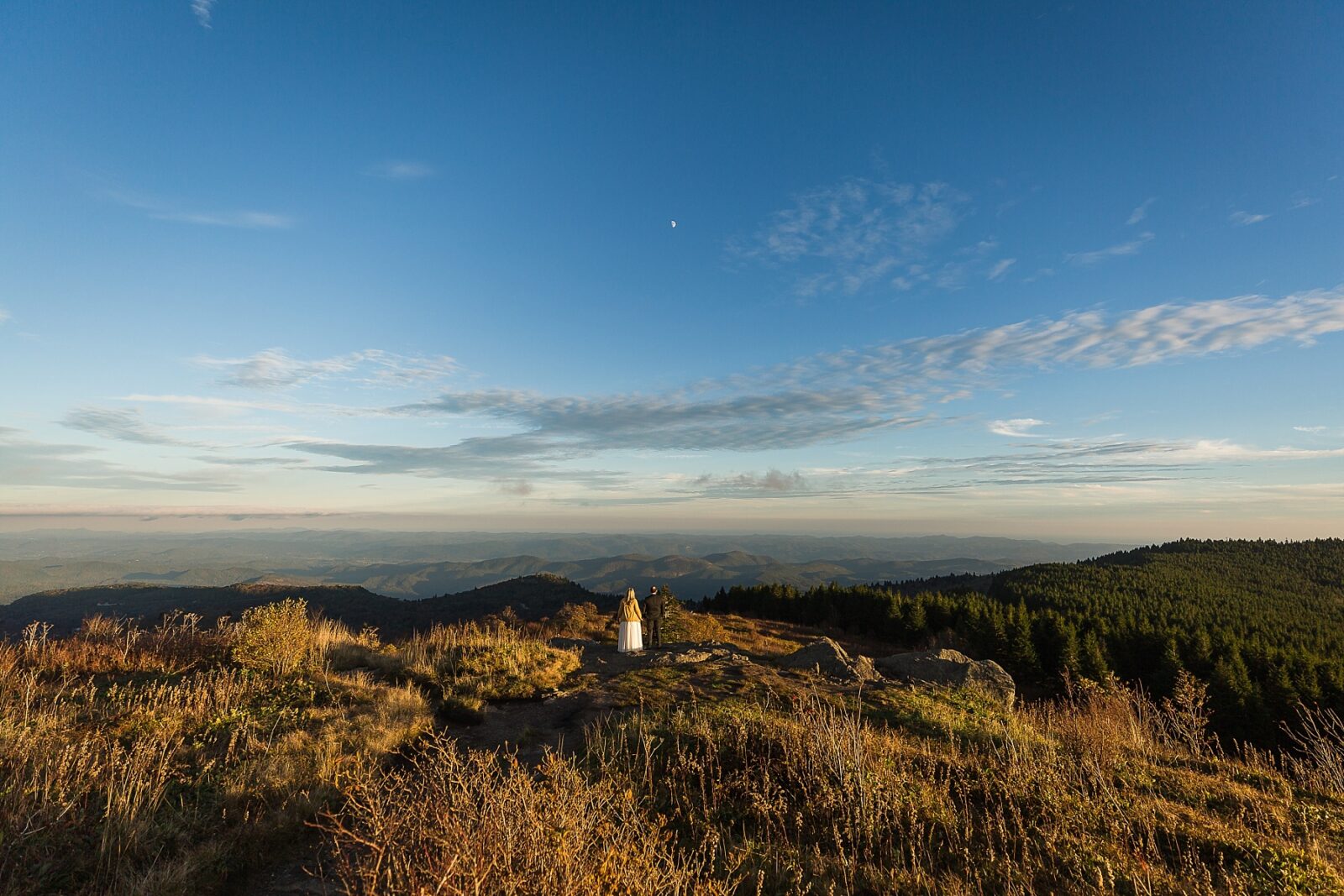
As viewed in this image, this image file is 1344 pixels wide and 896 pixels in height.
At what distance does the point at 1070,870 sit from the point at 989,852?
2.70 ft

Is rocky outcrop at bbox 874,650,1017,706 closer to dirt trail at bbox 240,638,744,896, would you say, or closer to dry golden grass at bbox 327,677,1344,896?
dry golden grass at bbox 327,677,1344,896

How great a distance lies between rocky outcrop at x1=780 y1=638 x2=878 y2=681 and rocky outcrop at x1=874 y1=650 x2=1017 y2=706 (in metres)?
1.15

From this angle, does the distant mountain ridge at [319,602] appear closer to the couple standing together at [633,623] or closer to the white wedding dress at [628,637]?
the couple standing together at [633,623]

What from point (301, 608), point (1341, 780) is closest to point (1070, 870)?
point (1341, 780)

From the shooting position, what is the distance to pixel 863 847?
562 cm

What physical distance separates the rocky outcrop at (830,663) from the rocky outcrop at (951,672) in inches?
45.3

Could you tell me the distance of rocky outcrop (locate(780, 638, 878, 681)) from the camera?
13273 millimetres

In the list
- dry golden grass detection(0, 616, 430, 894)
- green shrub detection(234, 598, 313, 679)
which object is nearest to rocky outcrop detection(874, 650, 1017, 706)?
dry golden grass detection(0, 616, 430, 894)

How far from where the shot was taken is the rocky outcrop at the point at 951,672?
43.7 ft

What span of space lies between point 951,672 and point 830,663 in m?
3.18

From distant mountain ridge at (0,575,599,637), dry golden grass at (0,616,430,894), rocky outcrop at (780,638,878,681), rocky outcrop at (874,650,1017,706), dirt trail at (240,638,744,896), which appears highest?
dry golden grass at (0,616,430,894)

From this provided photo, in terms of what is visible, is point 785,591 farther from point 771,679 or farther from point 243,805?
point 243,805

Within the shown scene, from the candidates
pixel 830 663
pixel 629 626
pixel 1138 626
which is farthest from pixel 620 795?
pixel 1138 626

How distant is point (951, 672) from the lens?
46.5 ft
